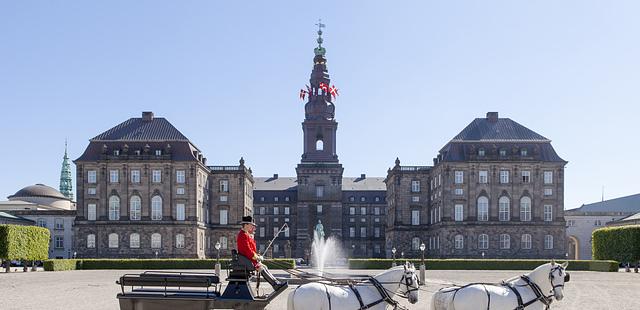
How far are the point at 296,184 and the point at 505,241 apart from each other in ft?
203

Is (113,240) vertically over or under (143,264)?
over

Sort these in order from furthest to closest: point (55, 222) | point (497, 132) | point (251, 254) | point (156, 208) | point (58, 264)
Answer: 1. point (55, 222)
2. point (497, 132)
3. point (156, 208)
4. point (58, 264)
5. point (251, 254)

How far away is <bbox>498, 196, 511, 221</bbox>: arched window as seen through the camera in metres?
87.4

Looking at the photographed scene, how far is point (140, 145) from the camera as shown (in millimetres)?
88750

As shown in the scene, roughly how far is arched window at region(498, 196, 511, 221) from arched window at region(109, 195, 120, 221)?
44753 millimetres

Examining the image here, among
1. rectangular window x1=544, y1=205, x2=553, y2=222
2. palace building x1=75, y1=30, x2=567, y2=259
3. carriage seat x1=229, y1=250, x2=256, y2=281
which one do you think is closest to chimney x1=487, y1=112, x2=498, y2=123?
palace building x1=75, y1=30, x2=567, y2=259

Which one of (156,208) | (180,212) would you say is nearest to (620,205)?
(180,212)

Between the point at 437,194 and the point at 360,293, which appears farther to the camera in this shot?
the point at 437,194

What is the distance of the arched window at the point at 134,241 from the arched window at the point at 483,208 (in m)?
40.1

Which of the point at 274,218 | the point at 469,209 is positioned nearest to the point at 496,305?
the point at 469,209

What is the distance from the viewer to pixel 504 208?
8750cm

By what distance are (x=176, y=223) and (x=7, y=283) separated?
1758 inches

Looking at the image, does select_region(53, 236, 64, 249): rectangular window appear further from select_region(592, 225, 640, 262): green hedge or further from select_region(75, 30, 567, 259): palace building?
select_region(592, 225, 640, 262): green hedge

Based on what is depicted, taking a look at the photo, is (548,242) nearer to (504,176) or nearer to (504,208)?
(504,208)
